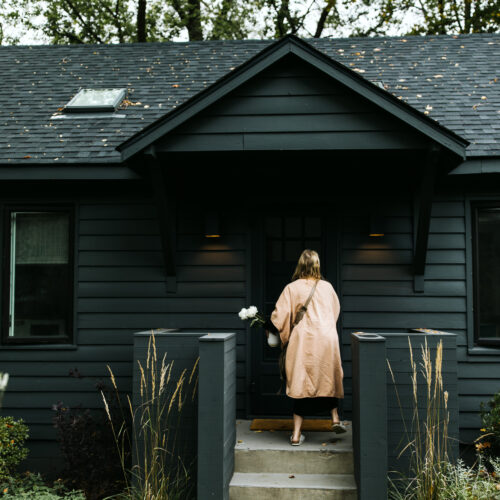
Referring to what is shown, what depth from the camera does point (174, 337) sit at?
4754mm

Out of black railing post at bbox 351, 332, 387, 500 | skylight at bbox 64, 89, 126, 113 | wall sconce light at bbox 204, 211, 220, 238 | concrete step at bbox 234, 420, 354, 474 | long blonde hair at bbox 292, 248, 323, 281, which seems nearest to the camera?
black railing post at bbox 351, 332, 387, 500

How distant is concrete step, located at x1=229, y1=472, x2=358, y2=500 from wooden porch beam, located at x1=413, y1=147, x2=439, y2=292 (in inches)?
91.8

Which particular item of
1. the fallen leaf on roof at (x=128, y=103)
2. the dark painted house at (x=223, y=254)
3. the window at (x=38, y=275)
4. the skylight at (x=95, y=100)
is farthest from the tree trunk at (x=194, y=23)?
the window at (x=38, y=275)

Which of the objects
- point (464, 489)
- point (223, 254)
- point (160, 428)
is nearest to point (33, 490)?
point (160, 428)

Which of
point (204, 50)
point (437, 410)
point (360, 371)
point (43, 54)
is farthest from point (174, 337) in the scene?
point (43, 54)

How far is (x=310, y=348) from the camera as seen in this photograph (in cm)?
483

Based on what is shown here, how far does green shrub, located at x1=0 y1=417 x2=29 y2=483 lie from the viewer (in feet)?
16.4

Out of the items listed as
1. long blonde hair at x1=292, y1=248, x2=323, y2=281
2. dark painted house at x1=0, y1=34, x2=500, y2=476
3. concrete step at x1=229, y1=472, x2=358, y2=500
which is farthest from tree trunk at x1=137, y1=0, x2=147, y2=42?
concrete step at x1=229, y1=472, x2=358, y2=500

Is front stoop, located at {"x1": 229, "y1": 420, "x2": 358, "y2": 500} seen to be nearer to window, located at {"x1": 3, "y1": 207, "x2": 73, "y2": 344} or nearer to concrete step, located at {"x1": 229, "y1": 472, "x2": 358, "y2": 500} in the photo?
concrete step, located at {"x1": 229, "y1": 472, "x2": 358, "y2": 500}

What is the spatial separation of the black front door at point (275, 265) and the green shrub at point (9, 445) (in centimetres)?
237

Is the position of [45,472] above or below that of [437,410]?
below

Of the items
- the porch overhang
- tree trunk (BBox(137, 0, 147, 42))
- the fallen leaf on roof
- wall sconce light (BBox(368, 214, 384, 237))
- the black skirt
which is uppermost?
tree trunk (BBox(137, 0, 147, 42))

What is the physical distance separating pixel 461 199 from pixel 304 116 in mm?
2141

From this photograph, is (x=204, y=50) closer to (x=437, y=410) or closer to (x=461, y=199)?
(x=461, y=199)
